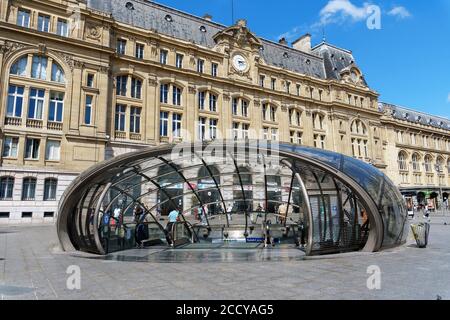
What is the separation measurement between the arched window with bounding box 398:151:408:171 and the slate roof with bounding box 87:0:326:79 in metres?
30.7

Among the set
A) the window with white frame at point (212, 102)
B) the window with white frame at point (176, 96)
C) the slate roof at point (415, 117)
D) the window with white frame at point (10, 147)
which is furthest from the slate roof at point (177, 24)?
the slate roof at point (415, 117)

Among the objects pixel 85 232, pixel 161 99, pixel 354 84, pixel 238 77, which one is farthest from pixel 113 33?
pixel 354 84

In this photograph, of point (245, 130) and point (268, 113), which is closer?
point (245, 130)

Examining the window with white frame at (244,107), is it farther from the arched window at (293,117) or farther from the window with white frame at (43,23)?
the window with white frame at (43,23)

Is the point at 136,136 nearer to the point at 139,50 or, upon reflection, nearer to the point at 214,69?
the point at 139,50

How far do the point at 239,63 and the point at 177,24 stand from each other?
10625mm

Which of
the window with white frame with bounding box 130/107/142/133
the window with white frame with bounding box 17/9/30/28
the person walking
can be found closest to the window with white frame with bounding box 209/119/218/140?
the window with white frame with bounding box 130/107/142/133

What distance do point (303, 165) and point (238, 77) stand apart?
3862 cm

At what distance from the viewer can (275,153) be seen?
11727 mm

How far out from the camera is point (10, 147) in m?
31.5

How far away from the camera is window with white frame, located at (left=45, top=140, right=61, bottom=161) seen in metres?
33.4

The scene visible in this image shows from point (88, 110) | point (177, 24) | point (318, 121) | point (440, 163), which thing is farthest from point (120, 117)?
point (440, 163)

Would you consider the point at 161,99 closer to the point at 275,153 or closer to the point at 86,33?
the point at 86,33
